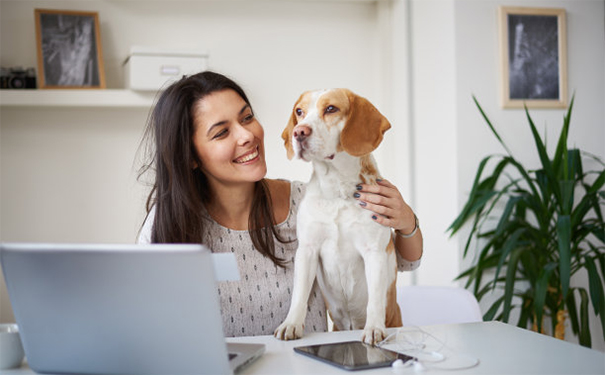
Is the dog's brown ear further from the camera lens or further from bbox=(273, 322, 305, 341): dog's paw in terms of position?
the camera lens

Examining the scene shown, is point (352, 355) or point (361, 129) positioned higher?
point (361, 129)

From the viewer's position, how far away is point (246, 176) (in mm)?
1430

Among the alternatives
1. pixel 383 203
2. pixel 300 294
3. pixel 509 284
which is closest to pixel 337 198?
pixel 383 203

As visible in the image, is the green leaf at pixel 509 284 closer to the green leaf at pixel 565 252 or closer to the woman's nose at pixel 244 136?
the green leaf at pixel 565 252

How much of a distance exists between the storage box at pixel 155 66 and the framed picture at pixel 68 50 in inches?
7.9

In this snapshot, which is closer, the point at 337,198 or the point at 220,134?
the point at 337,198

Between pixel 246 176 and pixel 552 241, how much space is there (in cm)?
170

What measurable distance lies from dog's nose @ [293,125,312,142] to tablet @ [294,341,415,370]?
1.38 ft

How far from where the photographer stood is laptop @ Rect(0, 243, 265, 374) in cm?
75

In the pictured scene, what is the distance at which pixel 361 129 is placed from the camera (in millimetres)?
1235

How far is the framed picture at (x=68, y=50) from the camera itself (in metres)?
2.99

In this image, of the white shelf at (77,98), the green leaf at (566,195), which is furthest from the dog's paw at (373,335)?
the white shelf at (77,98)

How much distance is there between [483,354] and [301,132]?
1.79ft

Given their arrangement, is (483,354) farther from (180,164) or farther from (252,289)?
(180,164)
